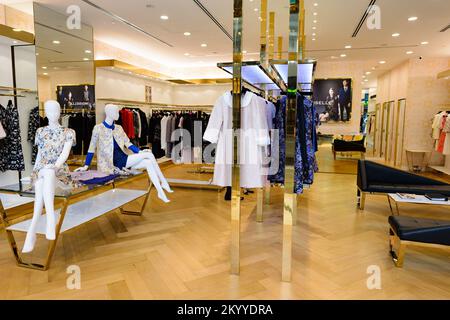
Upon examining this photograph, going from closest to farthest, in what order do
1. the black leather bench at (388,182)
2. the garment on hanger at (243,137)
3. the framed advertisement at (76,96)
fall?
the garment on hanger at (243,137) < the black leather bench at (388,182) < the framed advertisement at (76,96)

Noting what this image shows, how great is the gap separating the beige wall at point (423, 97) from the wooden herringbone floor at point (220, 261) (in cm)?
464

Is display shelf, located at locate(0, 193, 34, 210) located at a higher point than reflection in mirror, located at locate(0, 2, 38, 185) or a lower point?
lower

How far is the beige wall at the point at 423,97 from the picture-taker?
8.34m

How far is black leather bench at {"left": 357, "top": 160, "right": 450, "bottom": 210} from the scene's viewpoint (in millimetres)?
4445

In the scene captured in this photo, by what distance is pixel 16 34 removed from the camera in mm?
4234

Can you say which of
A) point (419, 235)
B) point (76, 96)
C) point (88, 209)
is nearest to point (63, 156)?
point (88, 209)

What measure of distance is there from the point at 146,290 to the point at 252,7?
409 cm

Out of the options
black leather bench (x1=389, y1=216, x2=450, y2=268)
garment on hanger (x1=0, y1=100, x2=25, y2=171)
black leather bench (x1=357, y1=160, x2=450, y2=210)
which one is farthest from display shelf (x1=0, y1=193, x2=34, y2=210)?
black leather bench (x1=357, y1=160, x2=450, y2=210)

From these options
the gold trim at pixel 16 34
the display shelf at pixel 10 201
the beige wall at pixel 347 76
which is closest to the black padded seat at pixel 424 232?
the display shelf at pixel 10 201

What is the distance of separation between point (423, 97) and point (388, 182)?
197 inches

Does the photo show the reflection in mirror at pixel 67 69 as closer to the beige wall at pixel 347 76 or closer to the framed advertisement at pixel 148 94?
the framed advertisement at pixel 148 94

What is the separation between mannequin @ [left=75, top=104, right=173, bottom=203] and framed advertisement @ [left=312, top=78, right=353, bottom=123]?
20.0ft

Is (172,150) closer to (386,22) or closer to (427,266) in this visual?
(386,22)

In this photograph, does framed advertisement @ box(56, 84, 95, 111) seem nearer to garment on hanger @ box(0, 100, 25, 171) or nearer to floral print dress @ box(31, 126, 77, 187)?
garment on hanger @ box(0, 100, 25, 171)
